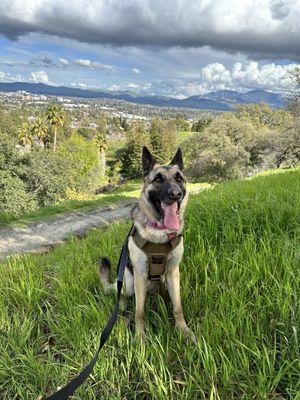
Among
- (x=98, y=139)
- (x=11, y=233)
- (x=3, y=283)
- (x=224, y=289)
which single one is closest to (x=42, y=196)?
(x=11, y=233)

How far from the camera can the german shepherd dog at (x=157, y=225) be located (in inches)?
119

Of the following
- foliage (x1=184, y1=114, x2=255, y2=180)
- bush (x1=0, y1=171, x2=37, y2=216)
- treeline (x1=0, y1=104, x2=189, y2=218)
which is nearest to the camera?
bush (x1=0, y1=171, x2=37, y2=216)

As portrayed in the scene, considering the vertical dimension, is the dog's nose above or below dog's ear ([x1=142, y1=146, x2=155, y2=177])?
below

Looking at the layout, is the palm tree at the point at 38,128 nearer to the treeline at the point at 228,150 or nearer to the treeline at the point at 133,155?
the treeline at the point at 133,155

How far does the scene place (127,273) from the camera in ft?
11.3

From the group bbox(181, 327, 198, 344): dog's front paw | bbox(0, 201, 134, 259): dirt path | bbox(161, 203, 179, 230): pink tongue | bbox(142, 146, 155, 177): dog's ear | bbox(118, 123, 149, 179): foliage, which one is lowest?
bbox(118, 123, 149, 179): foliage

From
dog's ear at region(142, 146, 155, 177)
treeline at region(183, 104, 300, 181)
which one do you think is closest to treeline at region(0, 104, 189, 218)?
dog's ear at region(142, 146, 155, 177)

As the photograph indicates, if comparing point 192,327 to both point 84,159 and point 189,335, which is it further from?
point 84,159

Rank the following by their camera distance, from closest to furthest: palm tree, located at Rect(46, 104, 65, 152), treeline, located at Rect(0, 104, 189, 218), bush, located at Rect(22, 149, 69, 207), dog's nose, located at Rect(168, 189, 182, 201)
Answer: dog's nose, located at Rect(168, 189, 182, 201) → treeline, located at Rect(0, 104, 189, 218) → bush, located at Rect(22, 149, 69, 207) → palm tree, located at Rect(46, 104, 65, 152)

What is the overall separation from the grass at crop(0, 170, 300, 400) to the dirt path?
225 inches

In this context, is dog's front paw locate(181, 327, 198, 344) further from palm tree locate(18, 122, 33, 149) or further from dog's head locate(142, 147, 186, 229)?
palm tree locate(18, 122, 33, 149)

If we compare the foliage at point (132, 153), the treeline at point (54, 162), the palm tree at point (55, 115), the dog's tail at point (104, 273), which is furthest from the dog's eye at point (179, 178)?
the foliage at point (132, 153)

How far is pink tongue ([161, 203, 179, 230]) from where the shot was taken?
10.1ft

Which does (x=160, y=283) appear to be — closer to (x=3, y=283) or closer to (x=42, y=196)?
(x=3, y=283)
